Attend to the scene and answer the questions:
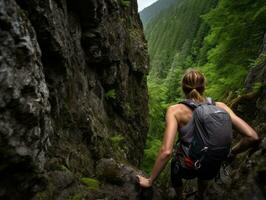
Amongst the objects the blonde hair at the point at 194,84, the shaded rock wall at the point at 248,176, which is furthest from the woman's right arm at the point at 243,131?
the shaded rock wall at the point at 248,176

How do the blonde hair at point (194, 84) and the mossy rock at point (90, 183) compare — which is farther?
the mossy rock at point (90, 183)

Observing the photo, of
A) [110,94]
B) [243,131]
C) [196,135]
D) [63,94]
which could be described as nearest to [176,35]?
[110,94]

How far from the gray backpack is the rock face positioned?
235 centimetres

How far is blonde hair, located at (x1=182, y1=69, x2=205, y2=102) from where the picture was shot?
5207mm

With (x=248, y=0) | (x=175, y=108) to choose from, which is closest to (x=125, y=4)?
(x=248, y=0)

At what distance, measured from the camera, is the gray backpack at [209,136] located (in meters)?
4.68

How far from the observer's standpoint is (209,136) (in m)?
4.67

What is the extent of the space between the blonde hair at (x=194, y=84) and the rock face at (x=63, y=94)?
2279 mm

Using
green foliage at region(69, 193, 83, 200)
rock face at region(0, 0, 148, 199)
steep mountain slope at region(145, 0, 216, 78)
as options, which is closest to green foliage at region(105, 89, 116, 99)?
rock face at region(0, 0, 148, 199)

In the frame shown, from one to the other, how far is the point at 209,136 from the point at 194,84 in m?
0.95

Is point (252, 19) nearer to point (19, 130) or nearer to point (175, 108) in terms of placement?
point (175, 108)

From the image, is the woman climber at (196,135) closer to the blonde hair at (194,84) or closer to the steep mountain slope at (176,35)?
the blonde hair at (194,84)

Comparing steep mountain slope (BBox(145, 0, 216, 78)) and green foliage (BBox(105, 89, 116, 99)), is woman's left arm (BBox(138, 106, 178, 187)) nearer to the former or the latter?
green foliage (BBox(105, 89, 116, 99))

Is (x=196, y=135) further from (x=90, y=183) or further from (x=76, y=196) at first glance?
(x=90, y=183)
